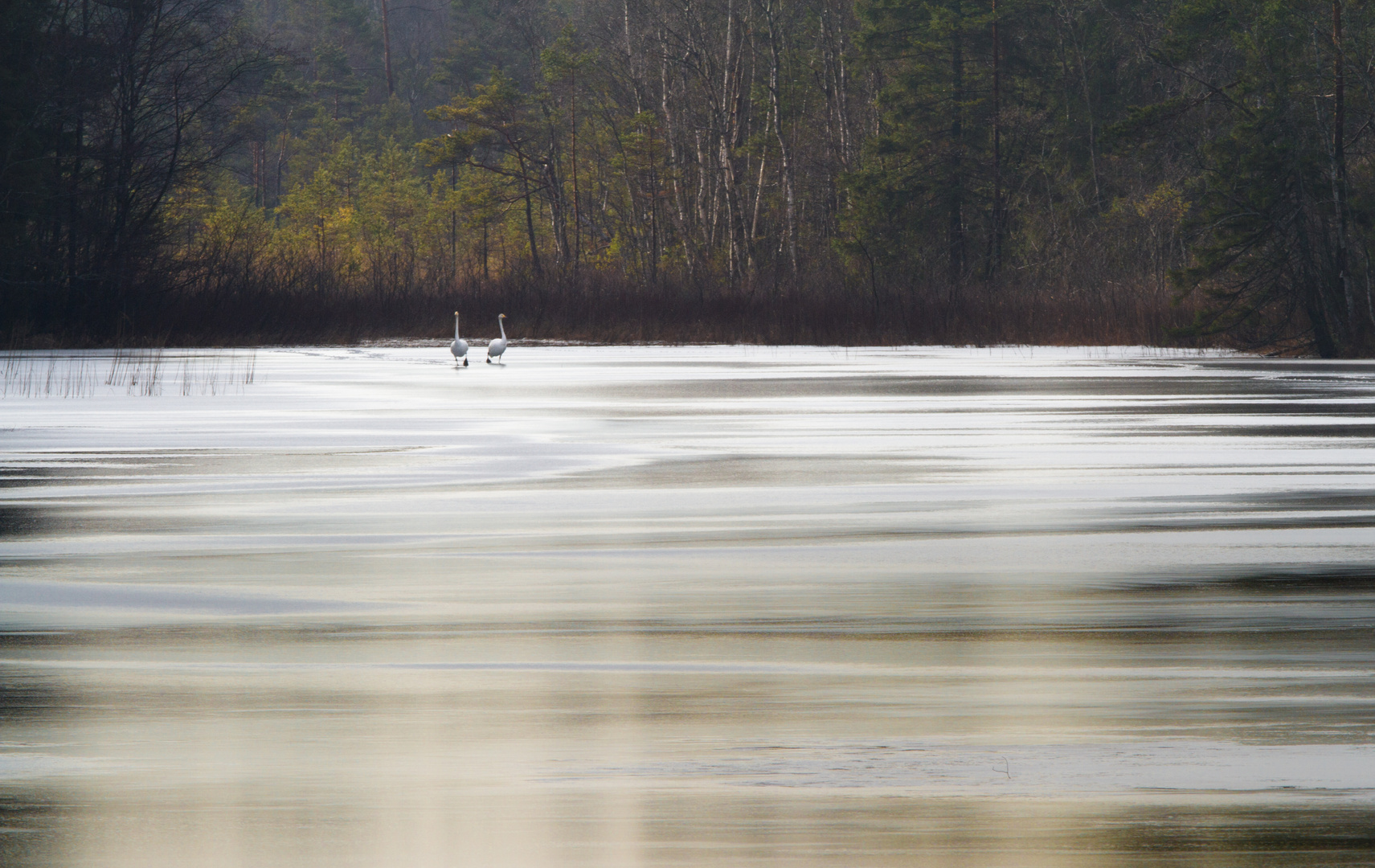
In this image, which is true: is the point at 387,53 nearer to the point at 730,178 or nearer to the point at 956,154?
the point at 730,178

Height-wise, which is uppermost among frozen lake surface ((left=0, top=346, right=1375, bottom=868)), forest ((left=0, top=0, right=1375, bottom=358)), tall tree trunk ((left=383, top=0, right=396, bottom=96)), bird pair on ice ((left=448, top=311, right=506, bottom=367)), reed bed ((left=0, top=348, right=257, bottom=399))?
tall tree trunk ((left=383, top=0, right=396, bottom=96))

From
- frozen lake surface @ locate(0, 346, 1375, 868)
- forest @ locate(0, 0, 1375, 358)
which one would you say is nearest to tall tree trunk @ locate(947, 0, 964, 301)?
forest @ locate(0, 0, 1375, 358)

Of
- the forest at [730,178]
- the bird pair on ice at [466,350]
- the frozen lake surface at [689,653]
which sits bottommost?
the frozen lake surface at [689,653]

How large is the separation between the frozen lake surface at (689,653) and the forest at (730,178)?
18.5 m

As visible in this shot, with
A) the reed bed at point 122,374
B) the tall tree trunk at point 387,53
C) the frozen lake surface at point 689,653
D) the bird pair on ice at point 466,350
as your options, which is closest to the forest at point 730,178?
the tall tree trunk at point 387,53

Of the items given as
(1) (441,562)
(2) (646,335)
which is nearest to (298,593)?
(1) (441,562)

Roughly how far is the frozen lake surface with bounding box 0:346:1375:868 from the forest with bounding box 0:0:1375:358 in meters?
18.5

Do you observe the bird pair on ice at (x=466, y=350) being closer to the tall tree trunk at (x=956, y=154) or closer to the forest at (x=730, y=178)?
the forest at (x=730, y=178)

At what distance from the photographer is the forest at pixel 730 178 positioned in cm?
A: 2992

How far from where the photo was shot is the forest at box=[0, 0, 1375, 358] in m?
29.9

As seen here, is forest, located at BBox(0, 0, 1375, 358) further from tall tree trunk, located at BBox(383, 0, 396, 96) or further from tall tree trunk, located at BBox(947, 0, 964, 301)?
tall tree trunk, located at BBox(383, 0, 396, 96)

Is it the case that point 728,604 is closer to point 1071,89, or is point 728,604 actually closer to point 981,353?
point 981,353

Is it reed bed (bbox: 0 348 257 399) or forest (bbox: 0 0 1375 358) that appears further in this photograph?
forest (bbox: 0 0 1375 358)

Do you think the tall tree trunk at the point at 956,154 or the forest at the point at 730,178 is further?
the tall tree trunk at the point at 956,154
